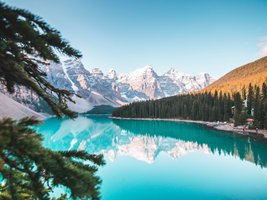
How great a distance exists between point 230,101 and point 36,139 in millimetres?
112644

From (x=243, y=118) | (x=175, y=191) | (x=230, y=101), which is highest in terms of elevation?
(x=230, y=101)

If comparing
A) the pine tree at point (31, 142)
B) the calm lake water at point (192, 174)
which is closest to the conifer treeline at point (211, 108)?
the calm lake water at point (192, 174)

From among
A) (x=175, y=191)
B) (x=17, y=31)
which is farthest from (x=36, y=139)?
(x=175, y=191)

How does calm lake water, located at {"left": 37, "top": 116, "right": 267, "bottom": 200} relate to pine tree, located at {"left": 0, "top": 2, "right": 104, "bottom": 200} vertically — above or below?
below

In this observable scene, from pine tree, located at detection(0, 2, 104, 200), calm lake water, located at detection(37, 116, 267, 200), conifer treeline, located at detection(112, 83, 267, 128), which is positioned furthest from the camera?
conifer treeline, located at detection(112, 83, 267, 128)

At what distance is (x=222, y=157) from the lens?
41.4 meters

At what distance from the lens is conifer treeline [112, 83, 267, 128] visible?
251ft

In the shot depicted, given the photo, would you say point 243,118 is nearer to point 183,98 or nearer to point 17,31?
point 183,98

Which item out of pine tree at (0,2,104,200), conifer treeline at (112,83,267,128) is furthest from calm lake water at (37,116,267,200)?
conifer treeline at (112,83,267,128)

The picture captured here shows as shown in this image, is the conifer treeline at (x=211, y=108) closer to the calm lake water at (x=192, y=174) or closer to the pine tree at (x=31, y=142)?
the calm lake water at (x=192, y=174)

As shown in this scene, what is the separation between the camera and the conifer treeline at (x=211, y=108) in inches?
3017

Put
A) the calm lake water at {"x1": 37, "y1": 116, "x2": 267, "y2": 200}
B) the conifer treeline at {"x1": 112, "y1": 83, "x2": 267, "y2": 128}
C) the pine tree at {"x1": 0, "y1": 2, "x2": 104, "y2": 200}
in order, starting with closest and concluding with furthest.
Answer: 1. the pine tree at {"x1": 0, "y1": 2, "x2": 104, "y2": 200}
2. the calm lake water at {"x1": 37, "y1": 116, "x2": 267, "y2": 200}
3. the conifer treeline at {"x1": 112, "y1": 83, "x2": 267, "y2": 128}

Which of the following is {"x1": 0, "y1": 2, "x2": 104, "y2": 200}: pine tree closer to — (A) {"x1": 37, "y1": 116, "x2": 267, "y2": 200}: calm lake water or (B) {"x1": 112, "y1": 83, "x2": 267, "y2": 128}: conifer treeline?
(A) {"x1": 37, "y1": 116, "x2": 267, "y2": 200}: calm lake water

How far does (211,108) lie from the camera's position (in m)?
108
